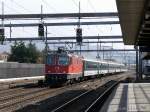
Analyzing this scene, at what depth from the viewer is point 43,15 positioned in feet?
155

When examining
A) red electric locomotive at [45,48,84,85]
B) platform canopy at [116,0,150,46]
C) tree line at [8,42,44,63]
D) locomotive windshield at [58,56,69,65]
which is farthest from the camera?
tree line at [8,42,44,63]

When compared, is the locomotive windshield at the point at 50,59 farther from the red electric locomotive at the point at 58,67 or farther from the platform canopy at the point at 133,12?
the platform canopy at the point at 133,12

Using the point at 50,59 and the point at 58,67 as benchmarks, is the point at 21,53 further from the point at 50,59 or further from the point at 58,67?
the point at 58,67

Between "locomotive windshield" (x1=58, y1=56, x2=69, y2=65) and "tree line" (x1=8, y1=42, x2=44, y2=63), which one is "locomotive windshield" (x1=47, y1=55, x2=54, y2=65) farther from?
"tree line" (x1=8, y1=42, x2=44, y2=63)

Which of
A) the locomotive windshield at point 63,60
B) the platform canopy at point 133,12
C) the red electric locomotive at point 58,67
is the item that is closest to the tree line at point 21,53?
the red electric locomotive at point 58,67

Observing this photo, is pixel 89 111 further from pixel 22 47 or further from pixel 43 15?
pixel 22 47

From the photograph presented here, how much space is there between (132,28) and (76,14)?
18.5 m

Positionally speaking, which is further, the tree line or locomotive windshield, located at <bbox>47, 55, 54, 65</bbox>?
the tree line

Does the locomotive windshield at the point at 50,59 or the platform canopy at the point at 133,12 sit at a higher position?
the platform canopy at the point at 133,12

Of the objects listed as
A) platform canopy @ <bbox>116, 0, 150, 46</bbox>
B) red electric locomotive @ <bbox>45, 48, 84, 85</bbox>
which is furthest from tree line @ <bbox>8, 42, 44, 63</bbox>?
platform canopy @ <bbox>116, 0, 150, 46</bbox>

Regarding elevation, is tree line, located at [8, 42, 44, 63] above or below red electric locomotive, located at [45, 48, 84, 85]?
above

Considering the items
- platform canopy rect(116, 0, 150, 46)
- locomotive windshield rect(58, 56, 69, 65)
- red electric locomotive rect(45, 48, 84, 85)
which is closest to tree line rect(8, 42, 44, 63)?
red electric locomotive rect(45, 48, 84, 85)

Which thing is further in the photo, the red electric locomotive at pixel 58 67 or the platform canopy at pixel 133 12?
the red electric locomotive at pixel 58 67

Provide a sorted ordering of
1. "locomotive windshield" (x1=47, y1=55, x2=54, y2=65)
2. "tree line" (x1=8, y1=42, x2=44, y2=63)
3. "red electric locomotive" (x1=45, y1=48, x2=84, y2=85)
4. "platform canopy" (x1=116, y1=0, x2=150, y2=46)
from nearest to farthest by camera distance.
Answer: "platform canopy" (x1=116, y1=0, x2=150, y2=46)
"red electric locomotive" (x1=45, y1=48, x2=84, y2=85)
"locomotive windshield" (x1=47, y1=55, x2=54, y2=65)
"tree line" (x1=8, y1=42, x2=44, y2=63)
